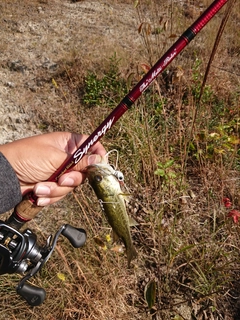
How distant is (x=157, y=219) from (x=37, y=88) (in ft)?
8.89

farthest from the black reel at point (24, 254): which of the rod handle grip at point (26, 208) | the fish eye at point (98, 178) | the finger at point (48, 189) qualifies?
the fish eye at point (98, 178)

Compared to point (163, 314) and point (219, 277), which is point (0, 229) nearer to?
point (163, 314)

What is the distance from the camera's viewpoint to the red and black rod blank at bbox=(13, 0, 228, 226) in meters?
1.47

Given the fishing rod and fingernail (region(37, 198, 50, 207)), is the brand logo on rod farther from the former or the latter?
fingernail (region(37, 198, 50, 207))

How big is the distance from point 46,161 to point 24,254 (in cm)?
59

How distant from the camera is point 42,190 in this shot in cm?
183

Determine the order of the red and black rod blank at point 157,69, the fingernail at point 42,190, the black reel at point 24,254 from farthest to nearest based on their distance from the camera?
the fingernail at point 42,190, the black reel at point 24,254, the red and black rod blank at point 157,69

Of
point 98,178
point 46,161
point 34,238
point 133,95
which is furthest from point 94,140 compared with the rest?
point 34,238

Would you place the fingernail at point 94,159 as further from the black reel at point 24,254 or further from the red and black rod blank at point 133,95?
the black reel at point 24,254

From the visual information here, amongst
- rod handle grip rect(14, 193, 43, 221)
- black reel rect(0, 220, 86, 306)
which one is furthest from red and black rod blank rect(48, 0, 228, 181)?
black reel rect(0, 220, 86, 306)

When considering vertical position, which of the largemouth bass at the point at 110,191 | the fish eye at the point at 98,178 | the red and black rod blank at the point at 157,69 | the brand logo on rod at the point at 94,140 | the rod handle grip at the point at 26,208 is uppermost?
the red and black rod blank at the point at 157,69

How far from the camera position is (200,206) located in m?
3.26

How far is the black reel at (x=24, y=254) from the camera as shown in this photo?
1633 millimetres

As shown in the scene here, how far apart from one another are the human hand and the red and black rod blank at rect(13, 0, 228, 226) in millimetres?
66
